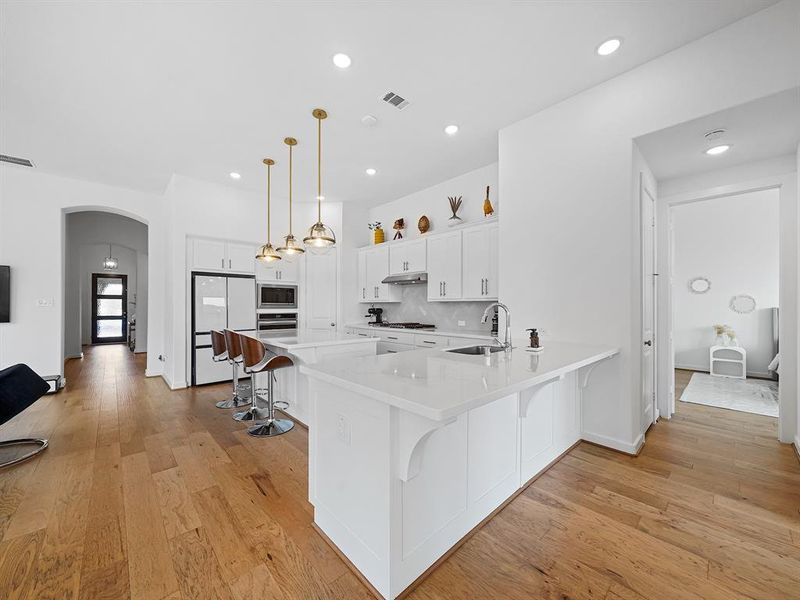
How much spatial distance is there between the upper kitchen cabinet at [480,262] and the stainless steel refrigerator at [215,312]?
3323 mm

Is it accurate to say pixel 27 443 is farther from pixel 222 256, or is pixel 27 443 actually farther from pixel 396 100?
pixel 396 100

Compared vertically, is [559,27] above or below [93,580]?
above

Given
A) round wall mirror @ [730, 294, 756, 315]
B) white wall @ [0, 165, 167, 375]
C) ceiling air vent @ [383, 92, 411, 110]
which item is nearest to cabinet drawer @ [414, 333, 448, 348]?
ceiling air vent @ [383, 92, 411, 110]

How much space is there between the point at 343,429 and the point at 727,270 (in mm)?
7198

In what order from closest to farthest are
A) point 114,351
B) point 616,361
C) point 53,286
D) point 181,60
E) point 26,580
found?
point 26,580, point 181,60, point 616,361, point 53,286, point 114,351

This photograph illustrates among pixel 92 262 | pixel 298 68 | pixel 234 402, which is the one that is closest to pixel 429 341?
pixel 234 402

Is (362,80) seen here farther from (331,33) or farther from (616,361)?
(616,361)

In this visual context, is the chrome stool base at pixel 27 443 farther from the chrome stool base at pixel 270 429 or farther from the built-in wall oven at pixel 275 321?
the built-in wall oven at pixel 275 321

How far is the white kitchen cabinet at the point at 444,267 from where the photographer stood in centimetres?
443

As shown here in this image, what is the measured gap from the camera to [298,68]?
2.58 m

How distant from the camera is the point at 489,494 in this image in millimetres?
1874

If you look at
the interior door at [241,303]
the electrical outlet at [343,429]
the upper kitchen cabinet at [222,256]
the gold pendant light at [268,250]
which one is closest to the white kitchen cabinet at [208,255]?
the upper kitchen cabinet at [222,256]

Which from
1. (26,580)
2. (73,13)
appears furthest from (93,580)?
(73,13)

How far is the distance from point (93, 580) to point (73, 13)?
3.18 metres
